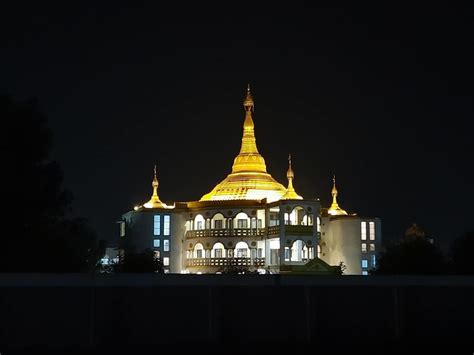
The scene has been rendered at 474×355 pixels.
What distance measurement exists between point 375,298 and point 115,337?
31.2ft

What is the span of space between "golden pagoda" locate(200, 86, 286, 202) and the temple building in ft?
0.31

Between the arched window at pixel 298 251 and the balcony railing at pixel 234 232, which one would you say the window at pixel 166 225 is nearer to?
the balcony railing at pixel 234 232

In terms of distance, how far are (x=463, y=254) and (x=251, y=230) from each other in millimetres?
31987

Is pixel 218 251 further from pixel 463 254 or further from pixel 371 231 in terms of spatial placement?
pixel 463 254

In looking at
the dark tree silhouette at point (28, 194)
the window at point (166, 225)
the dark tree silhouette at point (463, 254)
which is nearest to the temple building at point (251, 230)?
the window at point (166, 225)

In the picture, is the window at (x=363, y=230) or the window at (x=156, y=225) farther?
the window at (x=363, y=230)

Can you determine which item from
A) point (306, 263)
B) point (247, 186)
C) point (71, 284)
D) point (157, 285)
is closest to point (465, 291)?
point (157, 285)

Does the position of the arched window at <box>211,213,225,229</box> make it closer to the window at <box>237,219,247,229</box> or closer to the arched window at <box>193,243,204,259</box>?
the window at <box>237,219,247,229</box>

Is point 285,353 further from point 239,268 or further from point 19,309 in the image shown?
point 239,268

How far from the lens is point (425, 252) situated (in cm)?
6469

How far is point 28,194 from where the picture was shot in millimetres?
42625

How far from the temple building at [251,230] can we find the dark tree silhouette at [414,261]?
46.6 ft

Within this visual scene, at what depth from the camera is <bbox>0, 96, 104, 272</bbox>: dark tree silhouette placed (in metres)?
42.1

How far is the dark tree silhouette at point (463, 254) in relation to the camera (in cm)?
5653
